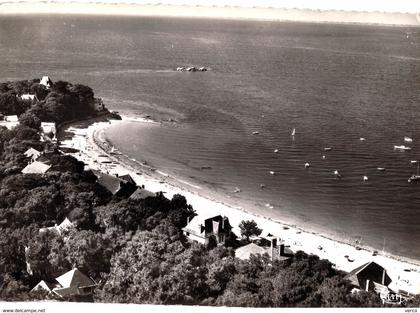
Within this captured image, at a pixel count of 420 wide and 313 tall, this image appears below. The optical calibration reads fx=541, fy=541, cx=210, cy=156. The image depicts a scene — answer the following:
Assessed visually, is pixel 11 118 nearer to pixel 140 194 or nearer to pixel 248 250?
pixel 140 194

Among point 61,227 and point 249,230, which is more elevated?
point 61,227

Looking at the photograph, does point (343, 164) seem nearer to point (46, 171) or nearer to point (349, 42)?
point (46, 171)

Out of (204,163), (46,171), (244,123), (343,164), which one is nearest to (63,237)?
(46,171)

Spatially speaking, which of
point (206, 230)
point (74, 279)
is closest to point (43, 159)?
point (206, 230)

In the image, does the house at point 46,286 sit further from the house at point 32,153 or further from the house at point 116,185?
the house at point 32,153

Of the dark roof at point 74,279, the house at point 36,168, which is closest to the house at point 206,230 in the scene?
the dark roof at point 74,279
